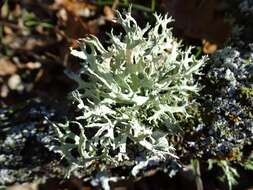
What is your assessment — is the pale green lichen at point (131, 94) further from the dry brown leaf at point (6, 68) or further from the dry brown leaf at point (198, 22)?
the dry brown leaf at point (6, 68)

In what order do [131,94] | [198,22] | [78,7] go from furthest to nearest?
[78,7], [198,22], [131,94]

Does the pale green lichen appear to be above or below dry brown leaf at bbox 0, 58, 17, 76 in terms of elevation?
below

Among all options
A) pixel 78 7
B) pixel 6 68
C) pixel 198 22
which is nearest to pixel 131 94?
pixel 198 22

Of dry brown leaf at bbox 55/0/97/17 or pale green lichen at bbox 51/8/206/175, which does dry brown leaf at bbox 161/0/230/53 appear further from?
dry brown leaf at bbox 55/0/97/17

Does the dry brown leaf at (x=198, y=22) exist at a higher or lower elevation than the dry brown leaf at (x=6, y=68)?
lower

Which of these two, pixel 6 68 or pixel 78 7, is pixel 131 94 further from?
pixel 6 68

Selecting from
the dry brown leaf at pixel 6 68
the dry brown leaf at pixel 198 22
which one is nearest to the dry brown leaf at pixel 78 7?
the dry brown leaf at pixel 6 68

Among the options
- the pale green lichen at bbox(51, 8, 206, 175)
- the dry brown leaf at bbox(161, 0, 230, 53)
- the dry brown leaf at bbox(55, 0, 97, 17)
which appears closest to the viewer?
the pale green lichen at bbox(51, 8, 206, 175)

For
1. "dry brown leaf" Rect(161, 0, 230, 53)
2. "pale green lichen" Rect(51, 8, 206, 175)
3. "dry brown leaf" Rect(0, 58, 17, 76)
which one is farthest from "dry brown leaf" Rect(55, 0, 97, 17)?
"pale green lichen" Rect(51, 8, 206, 175)

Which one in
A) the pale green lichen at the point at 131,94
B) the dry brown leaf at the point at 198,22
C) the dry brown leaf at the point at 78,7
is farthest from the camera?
the dry brown leaf at the point at 78,7
